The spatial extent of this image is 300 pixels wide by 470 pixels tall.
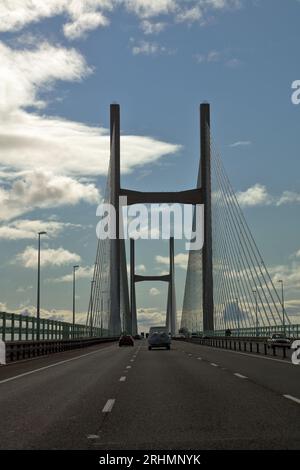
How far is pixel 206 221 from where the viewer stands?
6488cm

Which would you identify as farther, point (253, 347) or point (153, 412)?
point (253, 347)

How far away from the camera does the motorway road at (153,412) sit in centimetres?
966

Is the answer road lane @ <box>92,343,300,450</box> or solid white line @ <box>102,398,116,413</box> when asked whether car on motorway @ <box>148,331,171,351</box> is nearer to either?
road lane @ <box>92,343,300,450</box>

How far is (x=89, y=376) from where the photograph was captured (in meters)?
23.2

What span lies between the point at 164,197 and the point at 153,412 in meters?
57.6

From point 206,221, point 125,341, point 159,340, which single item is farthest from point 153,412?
point 125,341

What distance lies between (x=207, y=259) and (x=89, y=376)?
4166 cm

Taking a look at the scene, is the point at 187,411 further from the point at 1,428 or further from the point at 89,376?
the point at 89,376

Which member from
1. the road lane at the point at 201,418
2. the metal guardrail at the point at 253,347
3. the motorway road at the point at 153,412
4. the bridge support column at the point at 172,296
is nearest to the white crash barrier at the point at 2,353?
the motorway road at the point at 153,412

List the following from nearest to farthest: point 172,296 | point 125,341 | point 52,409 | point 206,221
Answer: point 52,409
point 206,221
point 125,341
point 172,296

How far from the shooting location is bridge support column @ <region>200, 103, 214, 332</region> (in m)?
64.6

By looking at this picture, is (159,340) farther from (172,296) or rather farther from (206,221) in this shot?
(172,296)
